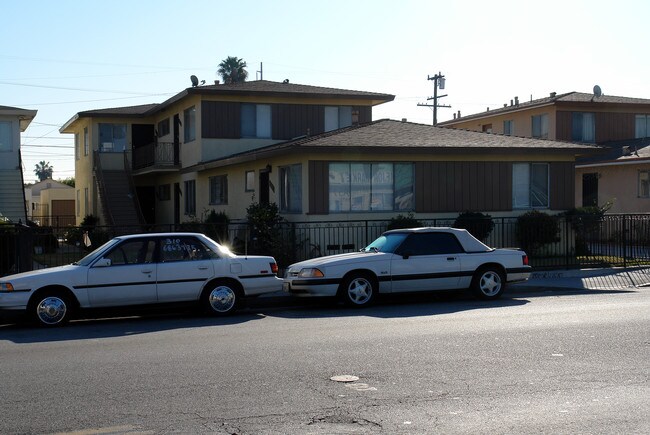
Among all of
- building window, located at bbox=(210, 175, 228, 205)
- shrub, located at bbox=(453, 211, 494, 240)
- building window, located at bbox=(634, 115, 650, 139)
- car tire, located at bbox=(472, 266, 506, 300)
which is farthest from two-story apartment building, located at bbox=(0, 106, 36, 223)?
building window, located at bbox=(634, 115, 650, 139)

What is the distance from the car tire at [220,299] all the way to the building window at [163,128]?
2350 centimetres

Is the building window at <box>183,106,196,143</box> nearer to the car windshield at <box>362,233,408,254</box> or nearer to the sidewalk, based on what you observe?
the sidewalk

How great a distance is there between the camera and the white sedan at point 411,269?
15.3 m

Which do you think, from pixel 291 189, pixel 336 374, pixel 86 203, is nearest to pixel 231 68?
pixel 86 203

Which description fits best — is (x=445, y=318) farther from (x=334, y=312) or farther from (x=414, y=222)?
(x=414, y=222)

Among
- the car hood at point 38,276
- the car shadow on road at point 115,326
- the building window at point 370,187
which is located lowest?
the car shadow on road at point 115,326

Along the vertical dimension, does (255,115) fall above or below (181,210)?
above

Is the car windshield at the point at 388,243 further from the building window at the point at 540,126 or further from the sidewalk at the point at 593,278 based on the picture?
the building window at the point at 540,126

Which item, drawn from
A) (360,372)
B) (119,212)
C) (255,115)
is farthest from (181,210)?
(360,372)

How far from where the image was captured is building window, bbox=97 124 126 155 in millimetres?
39844

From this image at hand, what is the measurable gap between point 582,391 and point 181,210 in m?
29.5

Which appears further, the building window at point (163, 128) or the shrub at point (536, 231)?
the building window at point (163, 128)

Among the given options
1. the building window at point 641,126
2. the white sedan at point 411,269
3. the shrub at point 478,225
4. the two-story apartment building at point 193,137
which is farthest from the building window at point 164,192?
the white sedan at point 411,269

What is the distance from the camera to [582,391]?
812 centimetres
